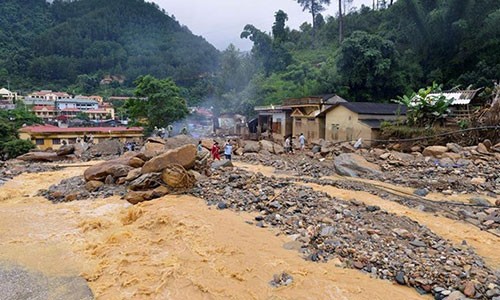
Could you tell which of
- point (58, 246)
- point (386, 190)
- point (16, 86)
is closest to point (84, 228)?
point (58, 246)

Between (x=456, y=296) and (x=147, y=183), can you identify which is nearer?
(x=456, y=296)

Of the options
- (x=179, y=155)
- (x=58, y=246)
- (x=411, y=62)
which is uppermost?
(x=411, y=62)

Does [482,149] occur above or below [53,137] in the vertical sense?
above

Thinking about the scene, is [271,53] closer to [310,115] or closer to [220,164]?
[310,115]

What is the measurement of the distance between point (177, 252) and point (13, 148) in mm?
22906

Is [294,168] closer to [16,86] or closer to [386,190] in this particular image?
[386,190]

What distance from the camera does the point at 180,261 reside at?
6.75 m

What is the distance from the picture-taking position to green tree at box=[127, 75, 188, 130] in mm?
28931

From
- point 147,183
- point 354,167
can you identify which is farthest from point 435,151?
point 147,183

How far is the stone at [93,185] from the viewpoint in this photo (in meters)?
12.1

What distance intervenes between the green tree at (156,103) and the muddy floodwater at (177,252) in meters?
19.3

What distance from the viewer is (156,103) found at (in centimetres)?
2933

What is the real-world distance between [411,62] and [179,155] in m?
25.9

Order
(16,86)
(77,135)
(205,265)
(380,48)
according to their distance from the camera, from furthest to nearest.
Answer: (16,86) → (77,135) → (380,48) → (205,265)
